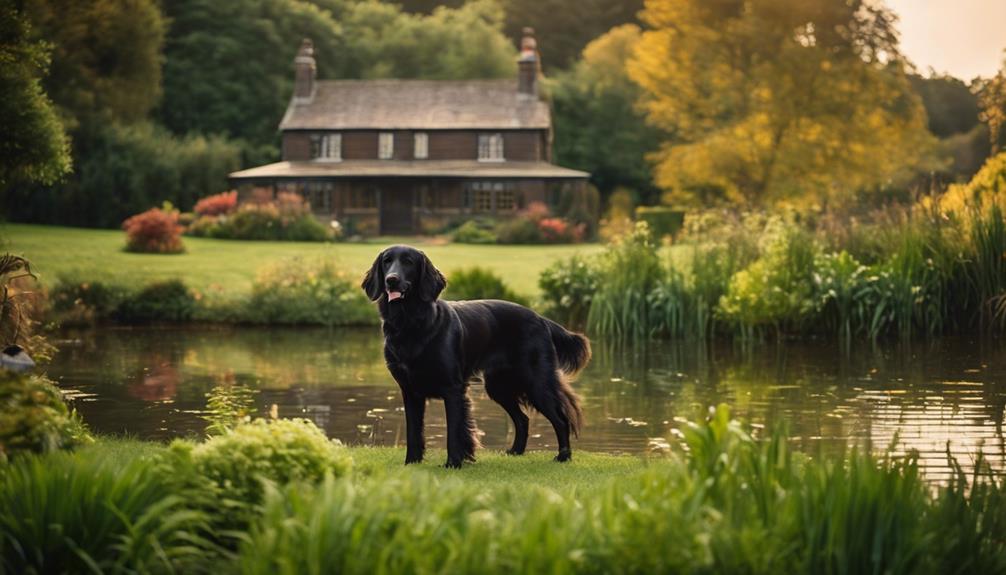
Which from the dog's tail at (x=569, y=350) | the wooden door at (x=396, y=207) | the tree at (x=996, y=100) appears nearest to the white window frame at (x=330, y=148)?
the wooden door at (x=396, y=207)

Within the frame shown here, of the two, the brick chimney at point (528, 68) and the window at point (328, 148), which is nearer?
the brick chimney at point (528, 68)

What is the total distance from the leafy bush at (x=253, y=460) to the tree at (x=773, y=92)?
35.9 metres

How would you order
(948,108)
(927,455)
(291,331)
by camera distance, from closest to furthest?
(927,455) → (291,331) → (948,108)

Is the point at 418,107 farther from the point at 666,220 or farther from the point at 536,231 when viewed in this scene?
the point at 666,220

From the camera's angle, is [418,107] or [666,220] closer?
[666,220]

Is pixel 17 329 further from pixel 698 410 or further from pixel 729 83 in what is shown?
pixel 729 83

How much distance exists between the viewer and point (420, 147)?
163 ft

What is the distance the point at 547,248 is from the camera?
36531mm

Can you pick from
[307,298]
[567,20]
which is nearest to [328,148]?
[567,20]

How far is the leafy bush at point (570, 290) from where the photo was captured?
21031 millimetres

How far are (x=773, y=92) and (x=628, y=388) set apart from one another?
94.3 ft

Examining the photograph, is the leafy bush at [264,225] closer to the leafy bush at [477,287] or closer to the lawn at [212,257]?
the lawn at [212,257]

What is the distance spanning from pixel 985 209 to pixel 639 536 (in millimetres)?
16482

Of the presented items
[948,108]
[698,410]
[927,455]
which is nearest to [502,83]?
[948,108]
